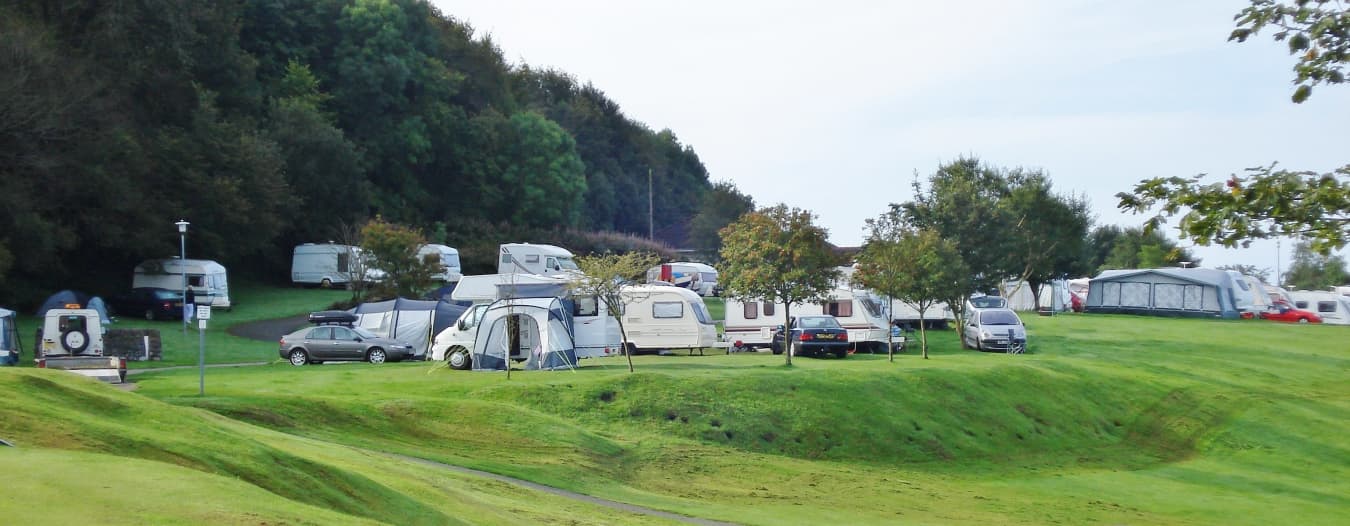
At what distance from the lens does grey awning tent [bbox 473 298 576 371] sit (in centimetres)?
3061

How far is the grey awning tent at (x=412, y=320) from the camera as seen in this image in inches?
1474

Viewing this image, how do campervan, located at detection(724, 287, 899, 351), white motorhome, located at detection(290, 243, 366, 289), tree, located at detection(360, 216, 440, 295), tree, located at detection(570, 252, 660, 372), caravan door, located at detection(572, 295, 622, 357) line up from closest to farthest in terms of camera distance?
tree, located at detection(570, 252, 660, 372) → caravan door, located at detection(572, 295, 622, 357) → campervan, located at detection(724, 287, 899, 351) → tree, located at detection(360, 216, 440, 295) → white motorhome, located at detection(290, 243, 366, 289)

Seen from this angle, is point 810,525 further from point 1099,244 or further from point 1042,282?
point 1099,244

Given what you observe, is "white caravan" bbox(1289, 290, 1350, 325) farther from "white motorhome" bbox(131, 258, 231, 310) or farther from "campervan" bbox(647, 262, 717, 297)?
"white motorhome" bbox(131, 258, 231, 310)

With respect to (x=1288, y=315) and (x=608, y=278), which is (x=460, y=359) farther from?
(x=1288, y=315)

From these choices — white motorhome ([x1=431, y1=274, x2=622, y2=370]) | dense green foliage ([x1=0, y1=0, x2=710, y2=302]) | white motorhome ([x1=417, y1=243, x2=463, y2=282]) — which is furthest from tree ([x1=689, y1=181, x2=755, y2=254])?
white motorhome ([x1=431, y1=274, x2=622, y2=370])

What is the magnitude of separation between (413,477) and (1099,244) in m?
94.7

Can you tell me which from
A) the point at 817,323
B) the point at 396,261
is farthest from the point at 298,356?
the point at 817,323

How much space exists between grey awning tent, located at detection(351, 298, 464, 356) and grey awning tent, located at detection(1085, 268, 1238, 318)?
136ft

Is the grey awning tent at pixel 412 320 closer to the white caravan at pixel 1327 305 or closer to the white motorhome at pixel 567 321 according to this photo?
the white motorhome at pixel 567 321

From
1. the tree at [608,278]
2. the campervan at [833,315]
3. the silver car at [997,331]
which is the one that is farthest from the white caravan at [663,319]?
the silver car at [997,331]

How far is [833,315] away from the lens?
41.5 metres

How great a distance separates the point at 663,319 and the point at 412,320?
8.03 m

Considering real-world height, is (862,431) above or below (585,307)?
below
